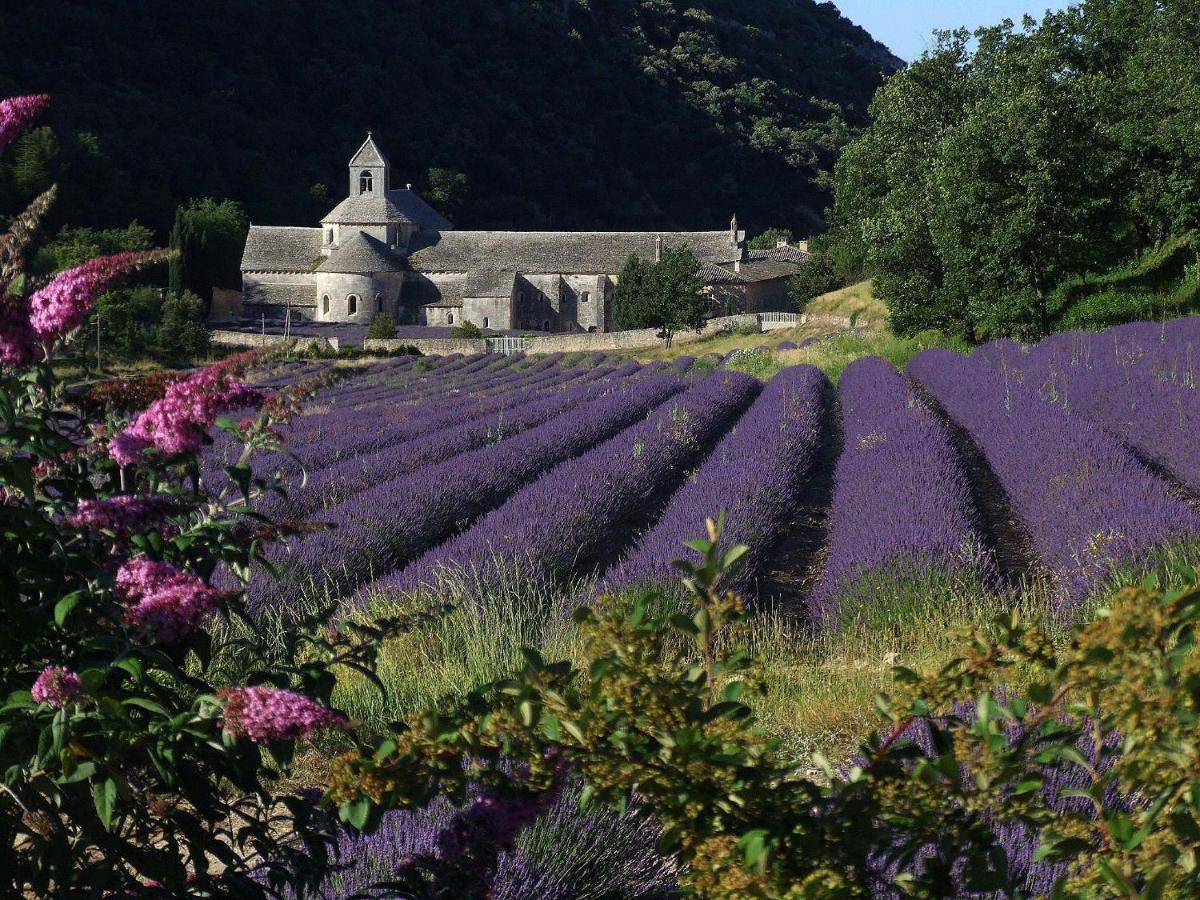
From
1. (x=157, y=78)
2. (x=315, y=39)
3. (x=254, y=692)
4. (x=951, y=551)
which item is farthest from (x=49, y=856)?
(x=315, y=39)

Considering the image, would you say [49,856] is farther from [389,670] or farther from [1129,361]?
[1129,361]

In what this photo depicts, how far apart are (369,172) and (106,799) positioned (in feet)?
260

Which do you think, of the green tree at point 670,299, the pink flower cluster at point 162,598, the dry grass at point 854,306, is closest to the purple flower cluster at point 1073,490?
the pink flower cluster at point 162,598

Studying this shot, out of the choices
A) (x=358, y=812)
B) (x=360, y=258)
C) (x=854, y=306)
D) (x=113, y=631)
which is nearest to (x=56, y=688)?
(x=113, y=631)

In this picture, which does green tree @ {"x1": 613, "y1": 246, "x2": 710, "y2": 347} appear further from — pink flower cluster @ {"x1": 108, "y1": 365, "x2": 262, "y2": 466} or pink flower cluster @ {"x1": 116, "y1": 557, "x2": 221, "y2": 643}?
pink flower cluster @ {"x1": 116, "y1": 557, "x2": 221, "y2": 643}

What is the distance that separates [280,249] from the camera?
2960 inches

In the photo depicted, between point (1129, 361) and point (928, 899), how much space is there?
52.3ft

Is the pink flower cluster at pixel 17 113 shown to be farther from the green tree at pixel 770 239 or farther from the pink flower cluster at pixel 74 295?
the green tree at pixel 770 239

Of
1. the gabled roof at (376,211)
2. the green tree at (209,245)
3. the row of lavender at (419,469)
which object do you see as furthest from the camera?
the gabled roof at (376,211)

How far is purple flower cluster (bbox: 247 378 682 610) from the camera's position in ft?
23.3

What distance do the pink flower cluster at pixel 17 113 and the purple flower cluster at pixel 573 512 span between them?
13.4 feet

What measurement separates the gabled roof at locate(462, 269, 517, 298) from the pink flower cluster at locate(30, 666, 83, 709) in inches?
2684

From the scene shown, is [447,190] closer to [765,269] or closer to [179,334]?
[765,269]

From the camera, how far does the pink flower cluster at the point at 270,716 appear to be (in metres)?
1.79
